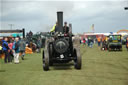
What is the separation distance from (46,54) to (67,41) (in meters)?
1.20

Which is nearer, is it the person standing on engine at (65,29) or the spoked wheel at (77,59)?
the spoked wheel at (77,59)

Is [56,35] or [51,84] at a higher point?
[56,35]

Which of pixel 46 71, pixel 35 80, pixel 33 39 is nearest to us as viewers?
pixel 35 80

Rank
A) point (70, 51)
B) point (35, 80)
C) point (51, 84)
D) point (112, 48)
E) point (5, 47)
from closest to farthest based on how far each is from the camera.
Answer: point (51, 84) → point (35, 80) → point (70, 51) → point (5, 47) → point (112, 48)

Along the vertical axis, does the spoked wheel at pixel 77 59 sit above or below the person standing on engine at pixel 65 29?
below

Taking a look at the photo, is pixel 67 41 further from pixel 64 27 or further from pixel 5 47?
pixel 5 47

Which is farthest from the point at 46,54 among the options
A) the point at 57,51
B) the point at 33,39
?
the point at 33,39

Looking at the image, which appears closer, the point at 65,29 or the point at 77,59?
the point at 77,59

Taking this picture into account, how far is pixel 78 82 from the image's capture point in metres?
8.31

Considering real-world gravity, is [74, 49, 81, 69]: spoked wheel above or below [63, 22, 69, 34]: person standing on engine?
below

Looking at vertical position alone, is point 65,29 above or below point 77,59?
above

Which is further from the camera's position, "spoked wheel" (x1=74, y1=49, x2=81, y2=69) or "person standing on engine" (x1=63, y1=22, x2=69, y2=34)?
"person standing on engine" (x1=63, y1=22, x2=69, y2=34)

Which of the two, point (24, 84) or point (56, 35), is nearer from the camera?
point (24, 84)

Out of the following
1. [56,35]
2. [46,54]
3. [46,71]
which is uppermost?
[56,35]
